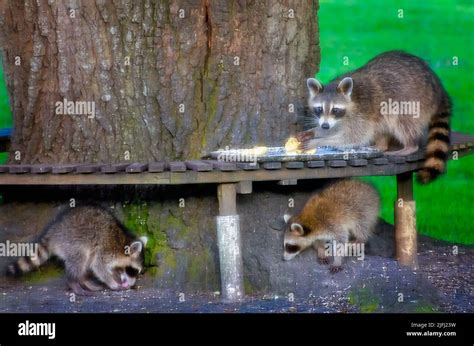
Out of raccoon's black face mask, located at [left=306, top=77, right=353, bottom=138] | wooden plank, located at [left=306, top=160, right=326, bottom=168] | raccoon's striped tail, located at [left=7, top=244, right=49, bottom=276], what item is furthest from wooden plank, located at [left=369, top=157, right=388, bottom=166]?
raccoon's striped tail, located at [left=7, top=244, right=49, bottom=276]

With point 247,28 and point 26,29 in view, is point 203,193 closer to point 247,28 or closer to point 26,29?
point 247,28

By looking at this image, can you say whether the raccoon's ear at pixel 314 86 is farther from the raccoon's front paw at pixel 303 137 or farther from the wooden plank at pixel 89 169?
the wooden plank at pixel 89 169

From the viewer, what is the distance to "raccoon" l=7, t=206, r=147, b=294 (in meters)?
7.61

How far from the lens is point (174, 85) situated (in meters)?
7.49

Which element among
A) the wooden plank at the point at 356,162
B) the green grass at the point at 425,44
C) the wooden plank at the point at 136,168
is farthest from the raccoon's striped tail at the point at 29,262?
the green grass at the point at 425,44

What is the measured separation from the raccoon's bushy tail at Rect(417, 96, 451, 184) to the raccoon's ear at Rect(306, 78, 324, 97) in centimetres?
84

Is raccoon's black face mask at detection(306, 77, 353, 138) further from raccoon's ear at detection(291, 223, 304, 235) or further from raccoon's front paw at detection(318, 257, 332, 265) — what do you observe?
raccoon's front paw at detection(318, 257, 332, 265)

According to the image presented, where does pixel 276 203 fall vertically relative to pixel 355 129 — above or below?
below

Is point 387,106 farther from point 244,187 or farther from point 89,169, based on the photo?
point 89,169

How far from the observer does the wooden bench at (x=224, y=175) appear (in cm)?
686

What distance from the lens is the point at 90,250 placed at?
771cm

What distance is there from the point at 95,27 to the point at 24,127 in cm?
95

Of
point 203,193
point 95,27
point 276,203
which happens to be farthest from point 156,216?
point 95,27

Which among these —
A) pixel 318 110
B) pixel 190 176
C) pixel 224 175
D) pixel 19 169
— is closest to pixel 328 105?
pixel 318 110
